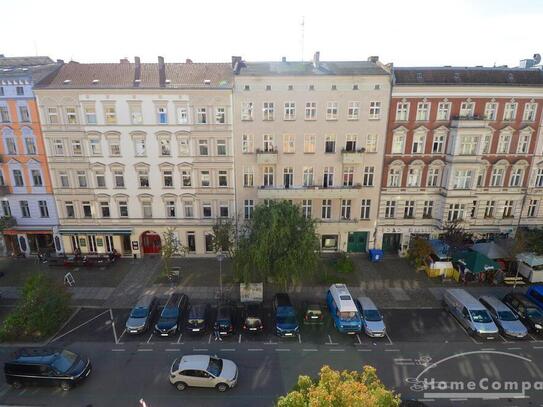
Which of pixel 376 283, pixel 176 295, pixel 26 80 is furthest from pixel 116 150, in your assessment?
pixel 376 283

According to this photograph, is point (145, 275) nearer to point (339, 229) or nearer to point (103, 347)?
point (103, 347)

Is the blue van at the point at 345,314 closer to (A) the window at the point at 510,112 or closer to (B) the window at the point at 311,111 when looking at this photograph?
(B) the window at the point at 311,111

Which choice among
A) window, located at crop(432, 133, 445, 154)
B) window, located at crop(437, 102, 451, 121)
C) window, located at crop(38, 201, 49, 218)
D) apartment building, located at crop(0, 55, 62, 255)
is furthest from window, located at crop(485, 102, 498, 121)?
window, located at crop(38, 201, 49, 218)

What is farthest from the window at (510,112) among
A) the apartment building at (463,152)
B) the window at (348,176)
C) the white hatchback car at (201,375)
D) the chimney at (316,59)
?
the white hatchback car at (201,375)

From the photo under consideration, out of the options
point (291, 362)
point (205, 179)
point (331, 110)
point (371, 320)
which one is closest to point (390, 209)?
point (331, 110)

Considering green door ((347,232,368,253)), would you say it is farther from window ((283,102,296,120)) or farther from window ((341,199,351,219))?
window ((283,102,296,120))
